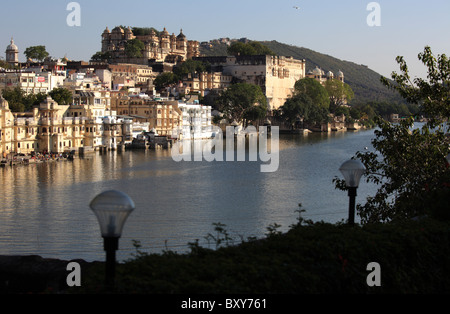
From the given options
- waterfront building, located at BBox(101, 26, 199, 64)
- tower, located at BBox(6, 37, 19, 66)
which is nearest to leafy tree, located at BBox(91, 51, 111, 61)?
waterfront building, located at BBox(101, 26, 199, 64)

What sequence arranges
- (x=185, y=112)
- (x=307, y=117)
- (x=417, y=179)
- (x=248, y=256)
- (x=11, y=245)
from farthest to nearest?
(x=307, y=117), (x=185, y=112), (x=11, y=245), (x=417, y=179), (x=248, y=256)

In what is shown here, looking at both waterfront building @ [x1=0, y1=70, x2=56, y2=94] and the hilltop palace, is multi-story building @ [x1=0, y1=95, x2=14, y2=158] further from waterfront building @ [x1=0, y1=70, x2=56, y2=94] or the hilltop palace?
waterfront building @ [x1=0, y1=70, x2=56, y2=94]

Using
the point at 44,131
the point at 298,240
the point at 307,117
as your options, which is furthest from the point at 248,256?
the point at 307,117

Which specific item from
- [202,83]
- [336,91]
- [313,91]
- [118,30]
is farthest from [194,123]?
[336,91]

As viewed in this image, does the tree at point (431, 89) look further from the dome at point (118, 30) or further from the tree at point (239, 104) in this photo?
the dome at point (118, 30)

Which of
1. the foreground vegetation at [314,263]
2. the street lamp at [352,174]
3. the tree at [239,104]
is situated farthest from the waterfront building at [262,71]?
the foreground vegetation at [314,263]

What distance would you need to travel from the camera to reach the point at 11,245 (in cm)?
1277

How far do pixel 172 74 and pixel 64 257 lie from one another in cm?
A: 5469

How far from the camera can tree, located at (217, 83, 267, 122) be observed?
58.2 meters

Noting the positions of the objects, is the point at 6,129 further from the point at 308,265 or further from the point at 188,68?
the point at 188,68

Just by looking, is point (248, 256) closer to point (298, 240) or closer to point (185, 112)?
point (298, 240)

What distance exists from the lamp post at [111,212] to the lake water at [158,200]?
5478 mm

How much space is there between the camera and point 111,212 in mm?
4258

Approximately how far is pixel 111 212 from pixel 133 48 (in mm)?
68712
